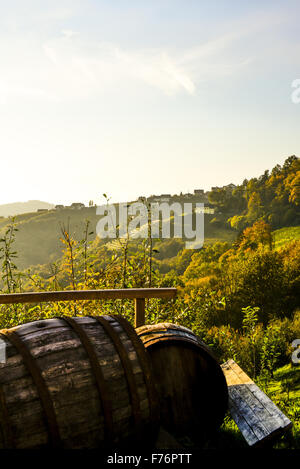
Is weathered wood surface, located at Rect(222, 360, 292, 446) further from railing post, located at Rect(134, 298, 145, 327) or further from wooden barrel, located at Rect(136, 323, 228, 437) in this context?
railing post, located at Rect(134, 298, 145, 327)

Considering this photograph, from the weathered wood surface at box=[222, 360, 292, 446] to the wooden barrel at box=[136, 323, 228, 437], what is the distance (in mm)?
174

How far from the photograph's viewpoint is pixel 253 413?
299 cm

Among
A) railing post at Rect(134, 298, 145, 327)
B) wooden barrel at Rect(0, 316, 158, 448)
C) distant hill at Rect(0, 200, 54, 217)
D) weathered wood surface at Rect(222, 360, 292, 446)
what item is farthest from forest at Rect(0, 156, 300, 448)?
distant hill at Rect(0, 200, 54, 217)

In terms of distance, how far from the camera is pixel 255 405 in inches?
122

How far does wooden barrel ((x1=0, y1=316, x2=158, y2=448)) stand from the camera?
202cm

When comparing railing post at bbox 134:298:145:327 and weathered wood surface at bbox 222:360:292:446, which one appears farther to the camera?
railing post at bbox 134:298:145:327

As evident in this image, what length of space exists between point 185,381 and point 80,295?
45.5 inches

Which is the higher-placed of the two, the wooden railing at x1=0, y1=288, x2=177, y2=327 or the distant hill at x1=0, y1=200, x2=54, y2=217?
the distant hill at x1=0, y1=200, x2=54, y2=217

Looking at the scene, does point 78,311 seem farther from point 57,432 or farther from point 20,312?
point 57,432

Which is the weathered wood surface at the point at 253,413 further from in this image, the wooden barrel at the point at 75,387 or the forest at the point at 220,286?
the wooden barrel at the point at 75,387

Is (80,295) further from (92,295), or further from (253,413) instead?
(253,413)

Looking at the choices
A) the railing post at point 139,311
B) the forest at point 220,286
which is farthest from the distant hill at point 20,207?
the railing post at point 139,311

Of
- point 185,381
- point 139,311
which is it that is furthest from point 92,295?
point 185,381

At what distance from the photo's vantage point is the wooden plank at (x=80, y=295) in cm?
321
